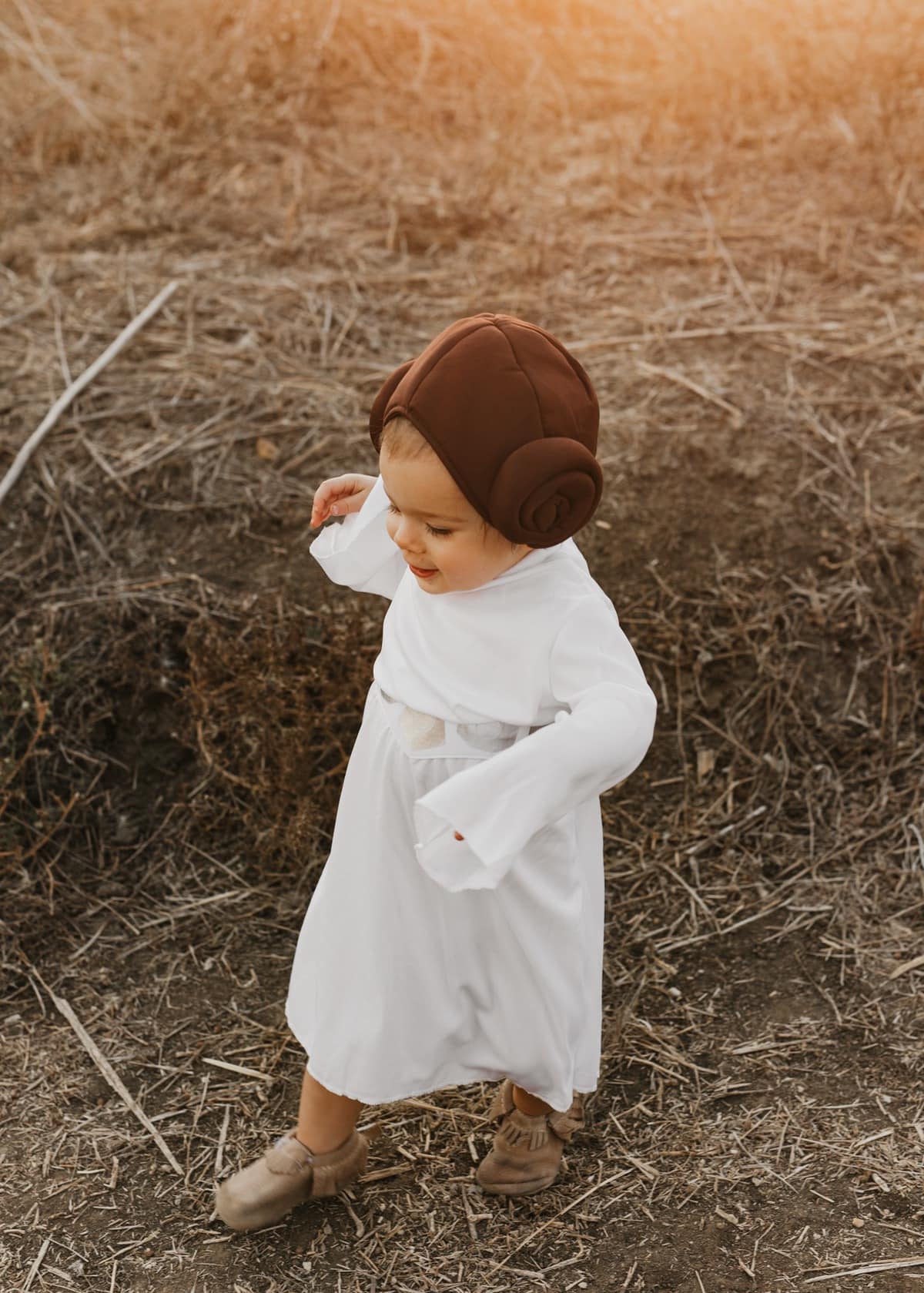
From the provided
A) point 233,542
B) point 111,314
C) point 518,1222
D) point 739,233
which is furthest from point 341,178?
point 518,1222

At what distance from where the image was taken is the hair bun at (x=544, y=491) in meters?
1.81

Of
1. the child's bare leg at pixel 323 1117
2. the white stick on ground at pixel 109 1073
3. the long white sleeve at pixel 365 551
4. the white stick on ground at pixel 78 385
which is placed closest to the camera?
the long white sleeve at pixel 365 551

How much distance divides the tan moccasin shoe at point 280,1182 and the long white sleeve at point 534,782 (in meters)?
0.90

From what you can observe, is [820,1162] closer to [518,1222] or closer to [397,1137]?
[518,1222]

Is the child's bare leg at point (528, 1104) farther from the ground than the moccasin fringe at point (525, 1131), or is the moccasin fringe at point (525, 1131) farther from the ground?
the child's bare leg at point (528, 1104)

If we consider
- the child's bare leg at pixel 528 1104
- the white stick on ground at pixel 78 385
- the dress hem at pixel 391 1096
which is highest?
the white stick on ground at pixel 78 385

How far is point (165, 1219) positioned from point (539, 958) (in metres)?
0.99

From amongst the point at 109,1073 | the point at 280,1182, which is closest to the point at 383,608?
the point at 109,1073

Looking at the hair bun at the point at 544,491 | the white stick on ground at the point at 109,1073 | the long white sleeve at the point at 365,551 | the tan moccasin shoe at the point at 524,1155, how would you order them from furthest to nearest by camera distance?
the white stick on ground at the point at 109,1073 → the tan moccasin shoe at the point at 524,1155 → the long white sleeve at the point at 365,551 → the hair bun at the point at 544,491

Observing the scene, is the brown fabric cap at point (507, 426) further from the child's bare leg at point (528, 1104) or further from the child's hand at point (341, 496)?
the child's bare leg at point (528, 1104)

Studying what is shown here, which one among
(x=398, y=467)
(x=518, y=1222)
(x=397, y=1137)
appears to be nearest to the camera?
(x=398, y=467)

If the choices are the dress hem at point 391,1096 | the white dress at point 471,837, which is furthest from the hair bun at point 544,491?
the dress hem at point 391,1096

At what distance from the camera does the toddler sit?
1.84 metres

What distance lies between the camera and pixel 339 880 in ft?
7.48
